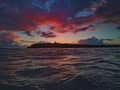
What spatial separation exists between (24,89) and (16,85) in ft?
2.30

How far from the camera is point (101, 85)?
6.84m

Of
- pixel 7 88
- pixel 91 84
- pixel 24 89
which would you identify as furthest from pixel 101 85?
pixel 7 88

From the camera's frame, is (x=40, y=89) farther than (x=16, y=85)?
No

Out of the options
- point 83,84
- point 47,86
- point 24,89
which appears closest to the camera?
point 24,89

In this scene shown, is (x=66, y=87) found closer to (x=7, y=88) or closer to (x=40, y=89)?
(x=40, y=89)

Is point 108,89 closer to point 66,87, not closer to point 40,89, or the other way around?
point 66,87

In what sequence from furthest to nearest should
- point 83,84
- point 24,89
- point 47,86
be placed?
point 83,84 < point 47,86 < point 24,89

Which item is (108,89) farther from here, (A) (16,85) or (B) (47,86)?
(A) (16,85)

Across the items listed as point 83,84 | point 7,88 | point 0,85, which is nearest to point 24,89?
point 7,88

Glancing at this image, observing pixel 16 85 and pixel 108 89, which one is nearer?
pixel 108 89

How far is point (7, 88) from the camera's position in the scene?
6.36 metres

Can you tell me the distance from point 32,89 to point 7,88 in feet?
3.33

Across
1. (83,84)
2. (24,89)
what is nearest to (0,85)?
(24,89)

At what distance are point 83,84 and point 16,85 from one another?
285 cm
